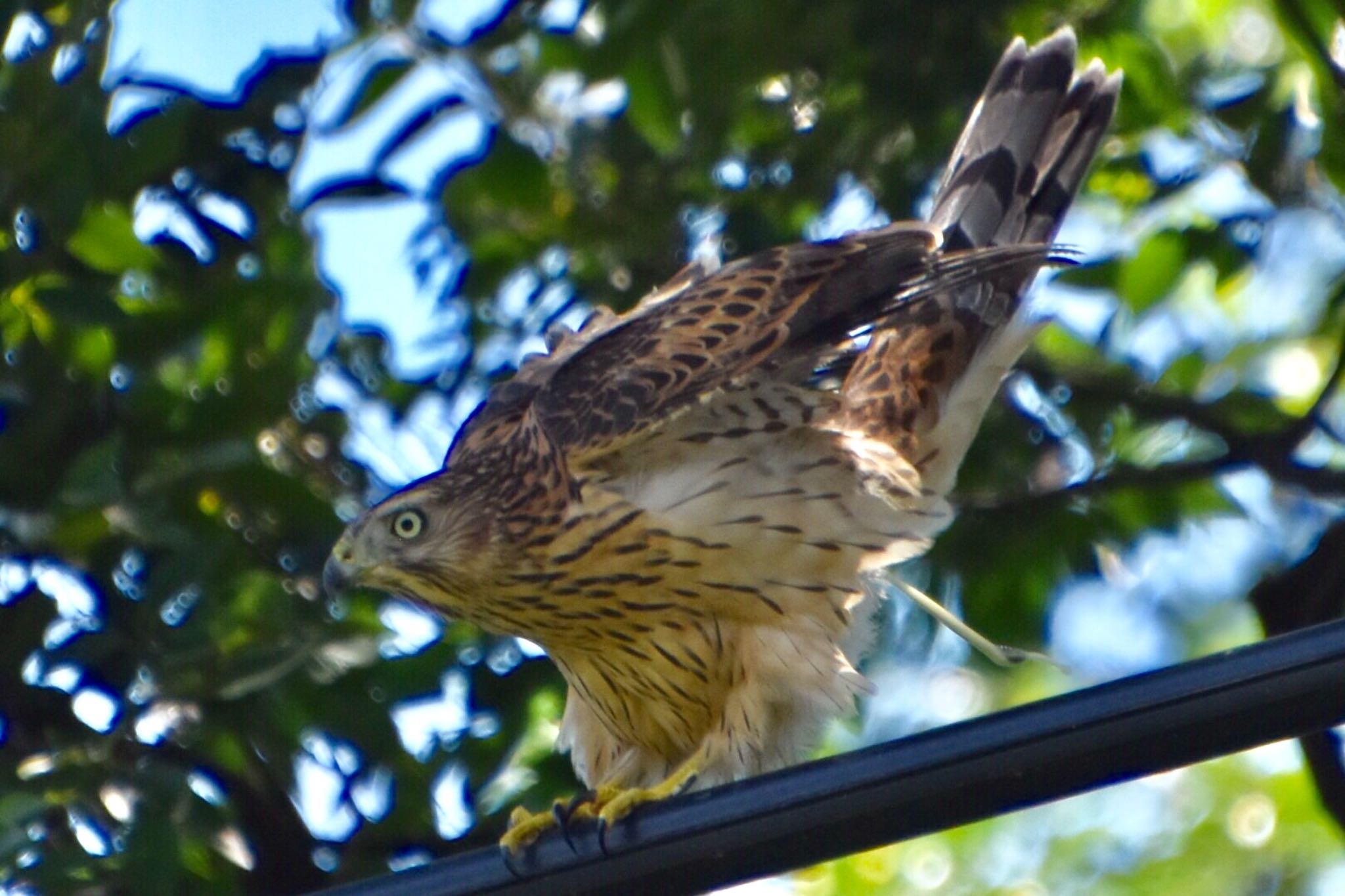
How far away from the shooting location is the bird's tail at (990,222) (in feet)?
15.6

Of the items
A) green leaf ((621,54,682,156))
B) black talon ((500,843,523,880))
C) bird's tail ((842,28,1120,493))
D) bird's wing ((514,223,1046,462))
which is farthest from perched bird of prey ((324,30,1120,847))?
black talon ((500,843,523,880))

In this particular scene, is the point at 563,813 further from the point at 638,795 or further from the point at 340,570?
the point at 340,570

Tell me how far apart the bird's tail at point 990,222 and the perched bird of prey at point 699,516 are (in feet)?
0.74

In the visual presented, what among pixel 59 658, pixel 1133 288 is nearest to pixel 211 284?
pixel 59 658

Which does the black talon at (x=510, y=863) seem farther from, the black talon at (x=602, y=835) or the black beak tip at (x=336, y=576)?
the black beak tip at (x=336, y=576)

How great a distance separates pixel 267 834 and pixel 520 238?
71.0 inches

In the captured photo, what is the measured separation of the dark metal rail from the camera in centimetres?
254

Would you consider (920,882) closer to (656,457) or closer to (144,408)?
(656,457)

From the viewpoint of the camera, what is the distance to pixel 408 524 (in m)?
4.33

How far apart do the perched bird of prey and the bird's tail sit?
0.23 metres

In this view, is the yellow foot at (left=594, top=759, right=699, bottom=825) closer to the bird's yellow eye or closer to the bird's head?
the bird's head

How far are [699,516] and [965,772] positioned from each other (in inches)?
63.4

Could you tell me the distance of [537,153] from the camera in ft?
17.6

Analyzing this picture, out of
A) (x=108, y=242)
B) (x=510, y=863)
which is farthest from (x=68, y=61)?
(x=510, y=863)
